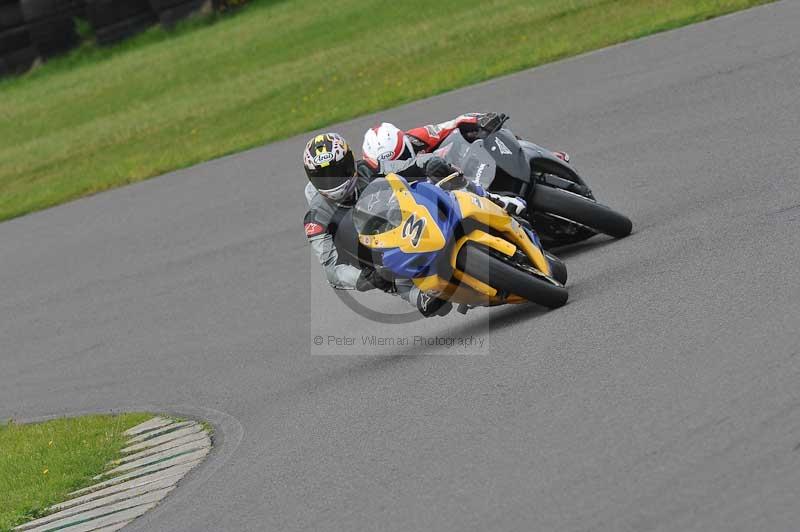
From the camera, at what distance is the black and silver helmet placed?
7.66 metres

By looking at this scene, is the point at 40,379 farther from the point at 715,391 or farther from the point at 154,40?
the point at 154,40

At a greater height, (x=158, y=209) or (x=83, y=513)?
(x=83, y=513)

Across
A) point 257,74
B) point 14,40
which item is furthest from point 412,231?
point 14,40

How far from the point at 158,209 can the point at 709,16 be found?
7.48 m

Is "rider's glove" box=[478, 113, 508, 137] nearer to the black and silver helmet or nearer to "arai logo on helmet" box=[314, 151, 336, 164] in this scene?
the black and silver helmet

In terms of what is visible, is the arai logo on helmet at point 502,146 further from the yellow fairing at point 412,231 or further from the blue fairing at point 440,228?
the yellow fairing at point 412,231

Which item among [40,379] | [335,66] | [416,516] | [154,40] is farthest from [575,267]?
[154,40]

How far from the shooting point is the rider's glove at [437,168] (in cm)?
789

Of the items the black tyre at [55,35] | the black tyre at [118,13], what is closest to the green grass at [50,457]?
the black tyre at [118,13]

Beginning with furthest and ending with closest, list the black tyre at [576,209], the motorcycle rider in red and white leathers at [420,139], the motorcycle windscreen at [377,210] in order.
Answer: the black tyre at [576,209] → the motorcycle rider in red and white leathers at [420,139] → the motorcycle windscreen at [377,210]

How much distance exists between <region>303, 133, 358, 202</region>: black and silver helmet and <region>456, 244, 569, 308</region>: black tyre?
0.87 metres

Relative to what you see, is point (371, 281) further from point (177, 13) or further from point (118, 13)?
point (118, 13)

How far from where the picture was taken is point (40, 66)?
30281 millimetres

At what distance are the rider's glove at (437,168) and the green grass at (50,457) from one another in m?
2.60
